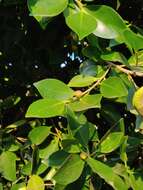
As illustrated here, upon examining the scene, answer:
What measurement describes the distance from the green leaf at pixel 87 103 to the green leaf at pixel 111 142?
9cm

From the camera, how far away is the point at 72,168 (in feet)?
3.52

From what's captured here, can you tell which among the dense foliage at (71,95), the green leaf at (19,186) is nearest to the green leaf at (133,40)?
the dense foliage at (71,95)

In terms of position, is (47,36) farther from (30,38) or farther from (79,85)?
(79,85)

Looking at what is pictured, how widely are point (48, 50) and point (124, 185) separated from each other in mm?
594

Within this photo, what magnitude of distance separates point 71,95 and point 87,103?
5 cm

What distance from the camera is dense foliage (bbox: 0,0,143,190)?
1060mm

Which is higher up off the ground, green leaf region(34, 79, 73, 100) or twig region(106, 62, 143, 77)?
twig region(106, 62, 143, 77)

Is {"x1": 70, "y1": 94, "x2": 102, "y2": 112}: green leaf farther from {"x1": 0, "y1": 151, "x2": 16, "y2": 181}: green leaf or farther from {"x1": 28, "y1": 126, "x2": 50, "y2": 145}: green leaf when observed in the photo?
{"x1": 0, "y1": 151, "x2": 16, "y2": 181}: green leaf

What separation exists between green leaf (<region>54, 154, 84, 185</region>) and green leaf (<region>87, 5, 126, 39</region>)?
0.23m

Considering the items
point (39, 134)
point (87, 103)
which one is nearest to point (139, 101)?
point (87, 103)

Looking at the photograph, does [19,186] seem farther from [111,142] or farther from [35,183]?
[111,142]

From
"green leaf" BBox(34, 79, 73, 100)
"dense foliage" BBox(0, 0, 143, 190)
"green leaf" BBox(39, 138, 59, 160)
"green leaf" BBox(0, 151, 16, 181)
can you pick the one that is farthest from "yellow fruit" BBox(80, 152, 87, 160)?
"green leaf" BBox(0, 151, 16, 181)

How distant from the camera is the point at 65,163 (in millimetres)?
1067

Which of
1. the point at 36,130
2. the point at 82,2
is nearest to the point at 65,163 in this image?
the point at 36,130
